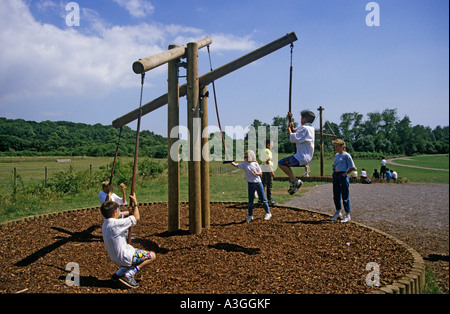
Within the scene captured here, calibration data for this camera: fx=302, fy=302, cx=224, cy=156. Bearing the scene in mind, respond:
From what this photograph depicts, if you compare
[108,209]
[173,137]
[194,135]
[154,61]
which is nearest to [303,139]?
[194,135]

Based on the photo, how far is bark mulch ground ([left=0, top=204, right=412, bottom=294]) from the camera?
3.75m

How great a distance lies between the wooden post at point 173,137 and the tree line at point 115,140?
4440mm

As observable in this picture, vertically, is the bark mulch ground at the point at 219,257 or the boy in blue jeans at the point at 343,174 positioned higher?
the boy in blue jeans at the point at 343,174

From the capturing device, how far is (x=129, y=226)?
3.85 metres

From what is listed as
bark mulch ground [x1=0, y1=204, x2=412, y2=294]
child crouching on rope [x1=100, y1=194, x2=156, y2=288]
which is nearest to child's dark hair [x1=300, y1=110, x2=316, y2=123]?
bark mulch ground [x1=0, y1=204, x2=412, y2=294]

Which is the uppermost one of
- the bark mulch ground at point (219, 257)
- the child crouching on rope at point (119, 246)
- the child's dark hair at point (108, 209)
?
the child's dark hair at point (108, 209)

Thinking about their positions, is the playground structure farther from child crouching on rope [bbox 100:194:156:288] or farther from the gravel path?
the gravel path

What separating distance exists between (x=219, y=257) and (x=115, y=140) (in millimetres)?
32977

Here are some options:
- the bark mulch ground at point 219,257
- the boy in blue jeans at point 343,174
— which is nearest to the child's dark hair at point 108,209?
the bark mulch ground at point 219,257

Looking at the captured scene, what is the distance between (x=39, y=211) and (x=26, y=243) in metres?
4.00

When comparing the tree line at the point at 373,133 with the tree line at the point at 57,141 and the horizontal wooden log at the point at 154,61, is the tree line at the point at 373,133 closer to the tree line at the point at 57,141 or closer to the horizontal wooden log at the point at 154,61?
the tree line at the point at 57,141

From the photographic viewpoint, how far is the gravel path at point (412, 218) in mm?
5737

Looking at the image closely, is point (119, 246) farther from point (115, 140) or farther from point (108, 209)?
point (115, 140)
